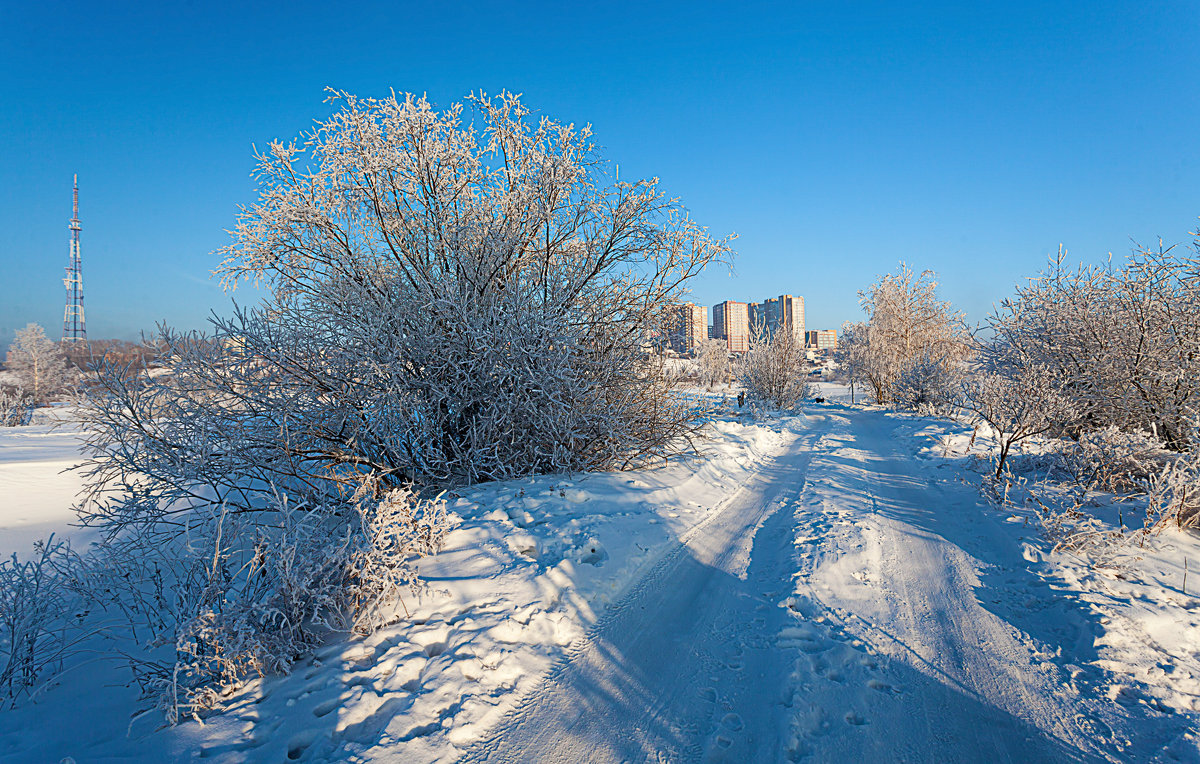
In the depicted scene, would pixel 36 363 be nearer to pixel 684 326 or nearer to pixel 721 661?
pixel 684 326

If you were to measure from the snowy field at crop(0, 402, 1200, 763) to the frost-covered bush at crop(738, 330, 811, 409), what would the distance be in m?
14.5

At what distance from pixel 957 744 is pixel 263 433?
18.6 ft

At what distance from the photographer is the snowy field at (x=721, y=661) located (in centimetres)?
226

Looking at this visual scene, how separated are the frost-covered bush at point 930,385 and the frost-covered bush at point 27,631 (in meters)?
21.0

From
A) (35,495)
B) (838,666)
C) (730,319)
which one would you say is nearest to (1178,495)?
(838,666)

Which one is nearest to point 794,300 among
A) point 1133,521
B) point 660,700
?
point 1133,521

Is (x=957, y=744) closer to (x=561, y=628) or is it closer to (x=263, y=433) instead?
(x=561, y=628)

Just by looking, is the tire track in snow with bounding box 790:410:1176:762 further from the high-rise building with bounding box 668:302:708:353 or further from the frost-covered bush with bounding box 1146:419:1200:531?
the high-rise building with bounding box 668:302:708:353

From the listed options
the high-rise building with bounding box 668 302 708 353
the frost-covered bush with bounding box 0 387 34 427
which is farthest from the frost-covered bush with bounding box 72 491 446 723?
the frost-covered bush with bounding box 0 387 34 427

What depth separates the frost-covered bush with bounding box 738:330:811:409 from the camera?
1944cm

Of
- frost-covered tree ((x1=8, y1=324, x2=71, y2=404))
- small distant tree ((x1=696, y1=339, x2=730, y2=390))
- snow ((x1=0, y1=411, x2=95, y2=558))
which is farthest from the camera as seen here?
small distant tree ((x1=696, y1=339, x2=730, y2=390))

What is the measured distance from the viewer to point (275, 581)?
3023 millimetres

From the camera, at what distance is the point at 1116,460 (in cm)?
538

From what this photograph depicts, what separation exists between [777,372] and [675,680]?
18147mm
